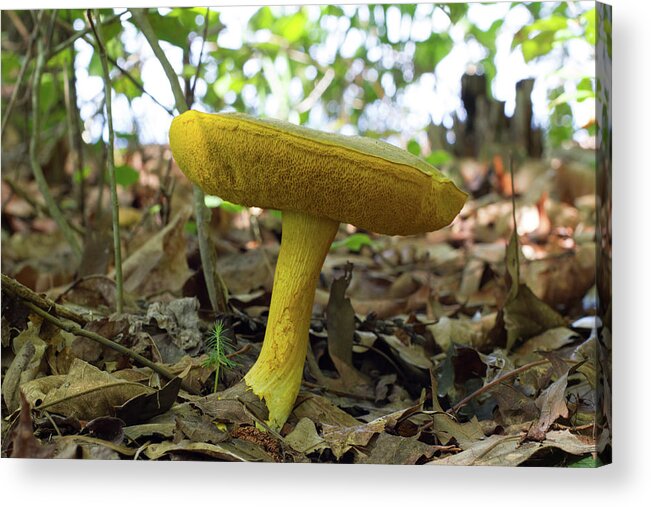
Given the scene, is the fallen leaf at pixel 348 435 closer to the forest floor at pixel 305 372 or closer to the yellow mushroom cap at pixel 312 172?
the forest floor at pixel 305 372

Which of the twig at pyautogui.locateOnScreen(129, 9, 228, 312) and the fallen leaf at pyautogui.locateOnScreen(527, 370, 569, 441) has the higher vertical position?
the twig at pyautogui.locateOnScreen(129, 9, 228, 312)

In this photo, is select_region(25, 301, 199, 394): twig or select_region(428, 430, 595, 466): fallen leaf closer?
select_region(428, 430, 595, 466): fallen leaf

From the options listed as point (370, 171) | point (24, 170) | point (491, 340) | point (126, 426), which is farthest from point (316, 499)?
point (24, 170)

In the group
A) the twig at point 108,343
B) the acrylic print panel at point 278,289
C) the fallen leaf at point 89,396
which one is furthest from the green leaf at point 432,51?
the fallen leaf at point 89,396

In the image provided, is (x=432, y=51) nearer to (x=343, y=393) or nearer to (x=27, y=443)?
(x=343, y=393)

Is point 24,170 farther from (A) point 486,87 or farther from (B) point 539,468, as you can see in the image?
(B) point 539,468

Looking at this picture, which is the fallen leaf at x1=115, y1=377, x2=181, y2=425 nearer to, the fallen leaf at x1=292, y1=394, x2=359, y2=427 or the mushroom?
the mushroom

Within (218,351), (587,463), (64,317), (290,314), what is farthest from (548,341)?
(64,317)

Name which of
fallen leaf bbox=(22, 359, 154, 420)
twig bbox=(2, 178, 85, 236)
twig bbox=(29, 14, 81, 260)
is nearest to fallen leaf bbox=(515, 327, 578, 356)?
fallen leaf bbox=(22, 359, 154, 420)
